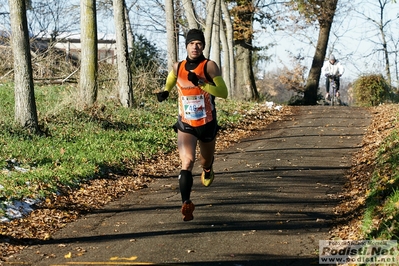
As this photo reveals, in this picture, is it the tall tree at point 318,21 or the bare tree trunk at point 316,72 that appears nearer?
the tall tree at point 318,21

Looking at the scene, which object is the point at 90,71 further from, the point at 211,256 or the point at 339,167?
the point at 211,256

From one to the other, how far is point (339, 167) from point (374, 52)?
3331 centimetres

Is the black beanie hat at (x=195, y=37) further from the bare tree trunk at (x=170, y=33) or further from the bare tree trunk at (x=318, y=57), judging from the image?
the bare tree trunk at (x=318, y=57)

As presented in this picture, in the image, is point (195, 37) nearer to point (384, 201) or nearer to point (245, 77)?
point (384, 201)

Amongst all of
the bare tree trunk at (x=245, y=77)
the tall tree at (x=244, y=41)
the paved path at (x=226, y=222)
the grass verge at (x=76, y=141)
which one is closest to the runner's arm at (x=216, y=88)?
the paved path at (x=226, y=222)

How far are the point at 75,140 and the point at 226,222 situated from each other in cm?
763

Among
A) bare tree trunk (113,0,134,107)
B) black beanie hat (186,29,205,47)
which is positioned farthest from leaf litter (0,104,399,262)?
bare tree trunk (113,0,134,107)

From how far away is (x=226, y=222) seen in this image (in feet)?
29.1

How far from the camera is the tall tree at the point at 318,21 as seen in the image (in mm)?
33656

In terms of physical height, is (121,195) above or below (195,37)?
below

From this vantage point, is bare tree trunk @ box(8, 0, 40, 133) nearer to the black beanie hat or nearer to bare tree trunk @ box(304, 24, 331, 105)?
the black beanie hat

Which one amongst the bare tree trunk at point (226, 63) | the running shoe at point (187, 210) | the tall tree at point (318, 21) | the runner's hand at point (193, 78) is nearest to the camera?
the runner's hand at point (193, 78)

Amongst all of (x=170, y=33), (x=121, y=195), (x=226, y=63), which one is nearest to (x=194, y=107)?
(x=121, y=195)

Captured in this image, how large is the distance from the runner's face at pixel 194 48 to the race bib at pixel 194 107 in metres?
0.50
